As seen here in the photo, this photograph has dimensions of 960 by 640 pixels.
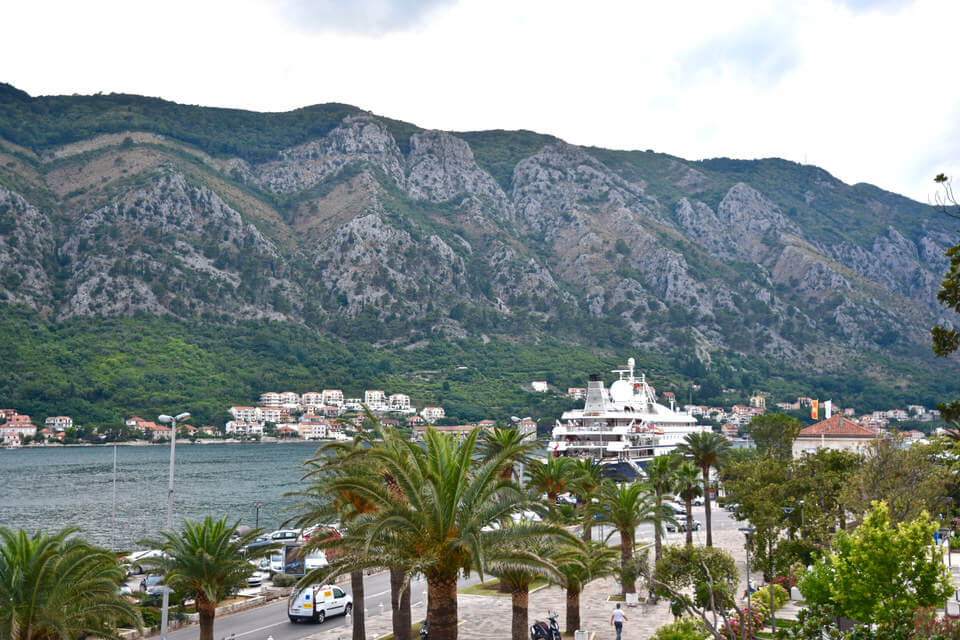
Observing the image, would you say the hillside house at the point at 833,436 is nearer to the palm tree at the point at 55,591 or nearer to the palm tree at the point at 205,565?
the palm tree at the point at 205,565

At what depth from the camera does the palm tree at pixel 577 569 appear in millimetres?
24844

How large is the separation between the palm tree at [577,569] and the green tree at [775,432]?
41923 mm

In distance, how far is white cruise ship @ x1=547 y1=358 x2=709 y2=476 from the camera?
8994 centimetres

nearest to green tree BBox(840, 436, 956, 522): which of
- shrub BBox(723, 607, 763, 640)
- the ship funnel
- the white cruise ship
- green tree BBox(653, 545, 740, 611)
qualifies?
green tree BBox(653, 545, 740, 611)

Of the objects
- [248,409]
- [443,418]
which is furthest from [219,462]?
[443,418]

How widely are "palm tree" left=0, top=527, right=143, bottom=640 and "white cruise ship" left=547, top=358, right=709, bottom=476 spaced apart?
2751 inches

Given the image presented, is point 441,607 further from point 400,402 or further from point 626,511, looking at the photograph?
point 400,402

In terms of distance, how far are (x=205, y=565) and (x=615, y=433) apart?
7382 cm

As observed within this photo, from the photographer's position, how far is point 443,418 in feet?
615

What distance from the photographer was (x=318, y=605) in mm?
30172

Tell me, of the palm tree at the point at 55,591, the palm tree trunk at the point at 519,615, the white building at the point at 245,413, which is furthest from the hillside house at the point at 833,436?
the white building at the point at 245,413

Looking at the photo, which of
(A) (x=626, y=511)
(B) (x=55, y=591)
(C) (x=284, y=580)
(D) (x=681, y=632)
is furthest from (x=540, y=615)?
(B) (x=55, y=591)

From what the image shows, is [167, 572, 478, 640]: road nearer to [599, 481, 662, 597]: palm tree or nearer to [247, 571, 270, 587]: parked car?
[247, 571, 270, 587]: parked car

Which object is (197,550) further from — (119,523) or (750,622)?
(119,523)
